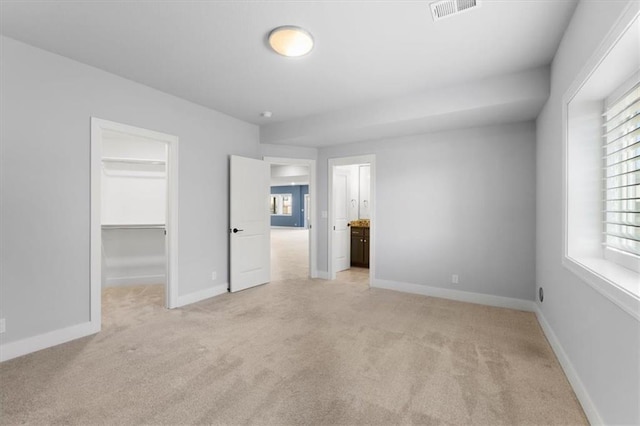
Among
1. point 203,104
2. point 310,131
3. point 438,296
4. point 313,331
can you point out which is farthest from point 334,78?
point 438,296

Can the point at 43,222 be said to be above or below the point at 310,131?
below

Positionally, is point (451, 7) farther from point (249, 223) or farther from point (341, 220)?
point (341, 220)

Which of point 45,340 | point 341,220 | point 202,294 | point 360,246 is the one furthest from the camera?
point 360,246

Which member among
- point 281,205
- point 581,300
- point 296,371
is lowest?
point 296,371

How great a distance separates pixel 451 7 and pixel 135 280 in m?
5.34

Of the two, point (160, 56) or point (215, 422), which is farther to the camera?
point (160, 56)

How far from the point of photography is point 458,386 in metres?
2.04

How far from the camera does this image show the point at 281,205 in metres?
17.5

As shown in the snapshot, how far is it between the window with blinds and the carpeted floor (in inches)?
43.2

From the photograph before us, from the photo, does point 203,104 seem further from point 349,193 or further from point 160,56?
point 349,193

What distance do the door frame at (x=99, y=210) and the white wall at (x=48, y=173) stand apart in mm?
56

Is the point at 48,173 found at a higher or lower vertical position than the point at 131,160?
lower

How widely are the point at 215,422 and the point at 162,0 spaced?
269 cm

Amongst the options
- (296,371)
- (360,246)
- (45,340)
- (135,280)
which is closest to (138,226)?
(135,280)
